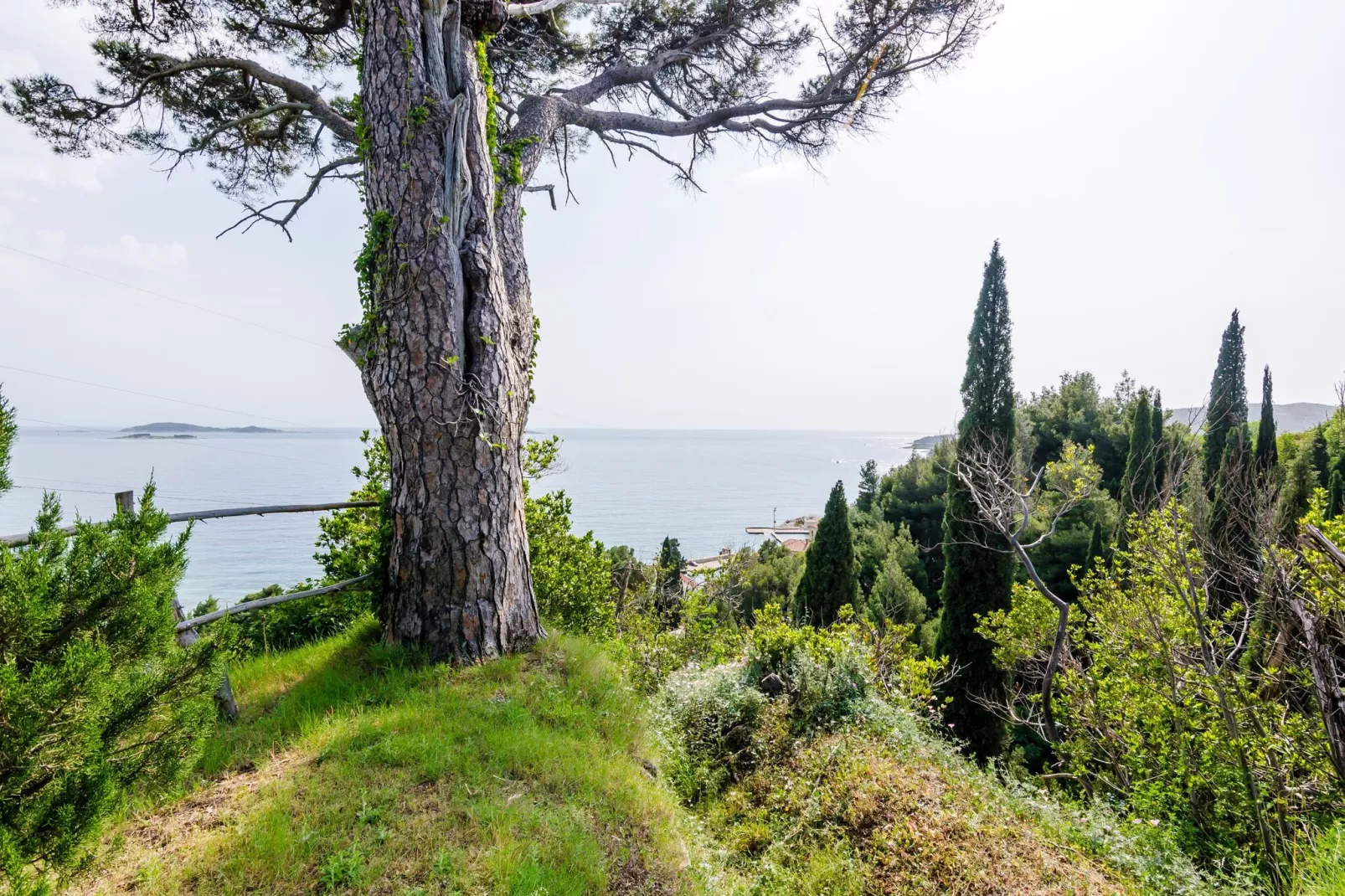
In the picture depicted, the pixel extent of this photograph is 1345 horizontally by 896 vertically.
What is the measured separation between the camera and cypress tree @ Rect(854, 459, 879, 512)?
30875mm

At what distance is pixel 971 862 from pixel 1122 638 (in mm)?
5716

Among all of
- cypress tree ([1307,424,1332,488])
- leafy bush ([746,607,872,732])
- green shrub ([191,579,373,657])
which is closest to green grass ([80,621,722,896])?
green shrub ([191,579,373,657])

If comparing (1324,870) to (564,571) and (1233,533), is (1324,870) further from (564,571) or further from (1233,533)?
(1233,533)

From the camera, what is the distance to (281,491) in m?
15.5

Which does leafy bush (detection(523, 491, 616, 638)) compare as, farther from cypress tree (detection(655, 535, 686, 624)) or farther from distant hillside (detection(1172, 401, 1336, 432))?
distant hillside (detection(1172, 401, 1336, 432))

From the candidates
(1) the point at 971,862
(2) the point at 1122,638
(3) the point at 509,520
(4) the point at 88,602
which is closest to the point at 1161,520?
(2) the point at 1122,638

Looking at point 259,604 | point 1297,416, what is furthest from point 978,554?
point 1297,416

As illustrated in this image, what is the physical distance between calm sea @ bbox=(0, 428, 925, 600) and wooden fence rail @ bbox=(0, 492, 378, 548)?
0.08 meters

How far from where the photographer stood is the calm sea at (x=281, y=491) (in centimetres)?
334

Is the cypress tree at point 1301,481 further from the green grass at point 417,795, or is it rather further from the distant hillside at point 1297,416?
the green grass at point 417,795

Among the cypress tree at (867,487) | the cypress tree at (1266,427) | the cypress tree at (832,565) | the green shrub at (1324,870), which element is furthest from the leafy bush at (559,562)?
the cypress tree at (867,487)

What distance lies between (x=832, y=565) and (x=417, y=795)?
13767 mm

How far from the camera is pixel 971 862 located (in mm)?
2967

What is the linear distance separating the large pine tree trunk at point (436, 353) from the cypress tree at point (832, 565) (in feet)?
40.1
